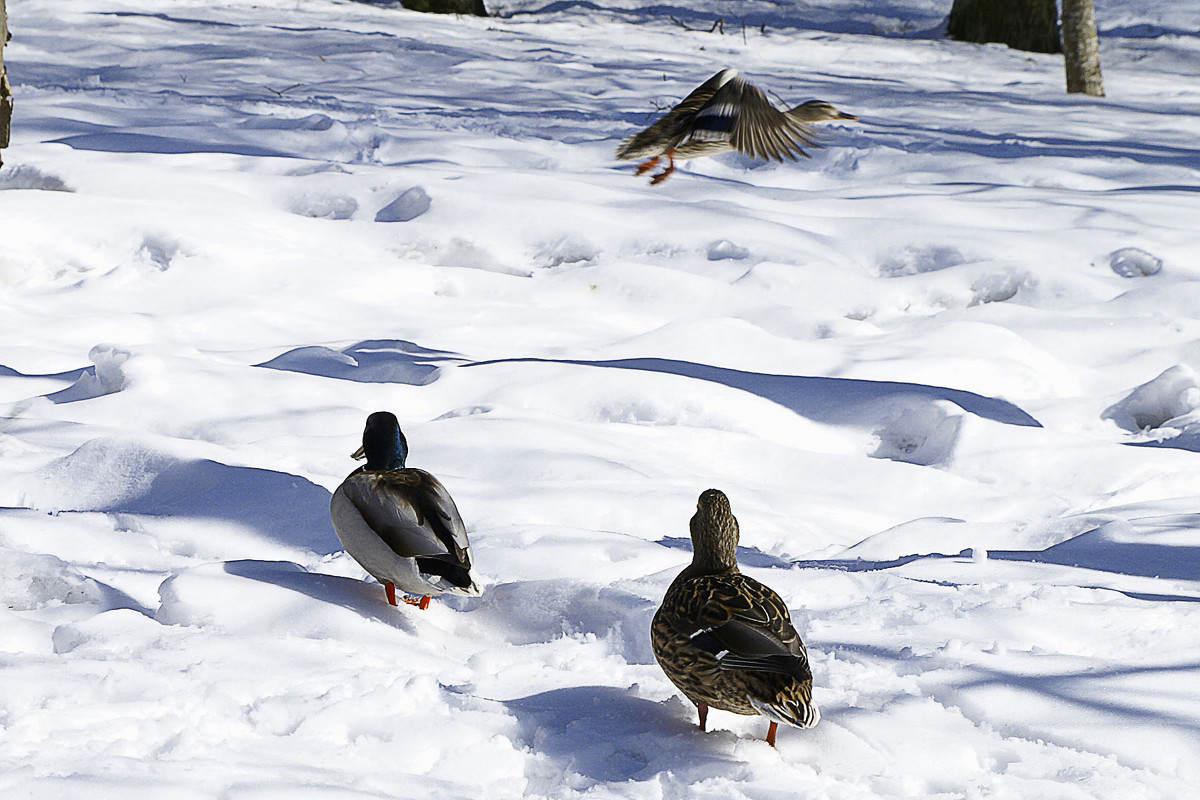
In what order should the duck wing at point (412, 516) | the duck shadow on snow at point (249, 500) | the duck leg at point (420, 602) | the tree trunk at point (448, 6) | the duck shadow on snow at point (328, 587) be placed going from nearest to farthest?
the duck wing at point (412, 516) < the duck shadow on snow at point (328, 587) < the duck leg at point (420, 602) < the duck shadow on snow at point (249, 500) < the tree trunk at point (448, 6)

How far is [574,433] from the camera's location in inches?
159

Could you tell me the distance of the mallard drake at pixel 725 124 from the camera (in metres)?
3.55

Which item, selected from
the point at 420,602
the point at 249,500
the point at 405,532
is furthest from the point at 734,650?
the point at 249,500

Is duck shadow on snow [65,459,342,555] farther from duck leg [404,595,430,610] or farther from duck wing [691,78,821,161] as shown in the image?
duck wing [691,78,821,161]

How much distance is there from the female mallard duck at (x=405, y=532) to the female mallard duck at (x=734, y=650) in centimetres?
53

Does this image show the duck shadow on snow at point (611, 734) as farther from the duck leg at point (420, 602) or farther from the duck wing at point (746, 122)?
the duck wing at point (746, 122)

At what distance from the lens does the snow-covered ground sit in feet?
6.82

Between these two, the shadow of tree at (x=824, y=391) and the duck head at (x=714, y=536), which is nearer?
the duck head at (x=714, y=536)

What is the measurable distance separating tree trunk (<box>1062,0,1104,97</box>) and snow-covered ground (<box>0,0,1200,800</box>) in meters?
1.26

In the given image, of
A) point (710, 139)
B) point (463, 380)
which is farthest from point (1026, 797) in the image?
point (463, 380)

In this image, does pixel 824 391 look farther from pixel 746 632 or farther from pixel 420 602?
pixel 746 632

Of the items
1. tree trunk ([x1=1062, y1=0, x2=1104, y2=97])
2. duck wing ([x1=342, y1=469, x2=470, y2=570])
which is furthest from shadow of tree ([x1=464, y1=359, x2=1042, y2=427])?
tree trunk ([x1=1062, y1=0, x2=1104, y2=97])

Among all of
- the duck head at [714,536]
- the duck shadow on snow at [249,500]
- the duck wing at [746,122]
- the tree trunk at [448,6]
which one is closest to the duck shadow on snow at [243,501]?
the duck shadow on snow at [249,500]

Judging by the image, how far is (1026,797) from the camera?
1934mm
